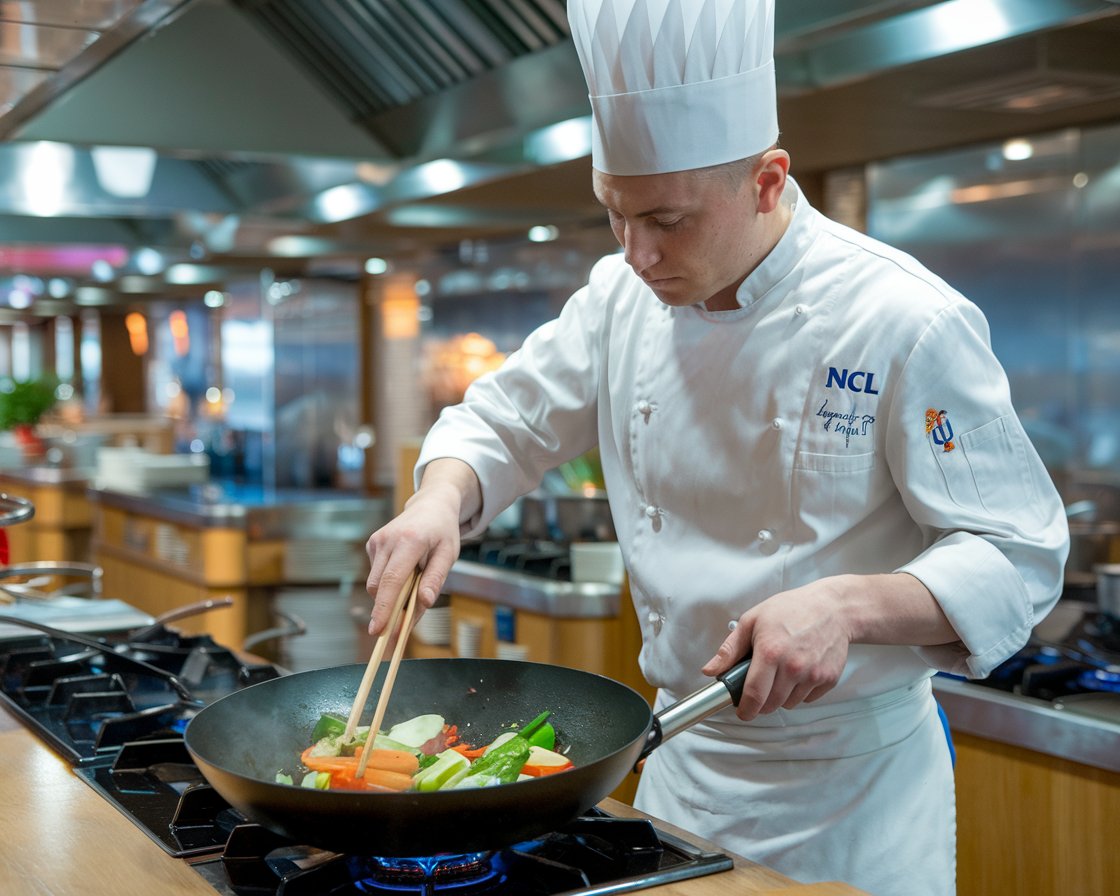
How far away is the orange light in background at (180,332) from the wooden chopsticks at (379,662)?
10.5 metres

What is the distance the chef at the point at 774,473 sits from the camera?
53.6 inches

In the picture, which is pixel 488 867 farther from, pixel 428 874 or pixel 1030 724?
pixel 1030 724

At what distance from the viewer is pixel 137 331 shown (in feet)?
41.3

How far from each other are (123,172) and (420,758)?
10.7 ft

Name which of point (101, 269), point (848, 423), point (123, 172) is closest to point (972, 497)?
point (848, 423)

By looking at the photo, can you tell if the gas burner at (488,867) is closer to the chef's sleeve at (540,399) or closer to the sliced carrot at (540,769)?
the sliced carrot at (540,769)

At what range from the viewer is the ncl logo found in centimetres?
145

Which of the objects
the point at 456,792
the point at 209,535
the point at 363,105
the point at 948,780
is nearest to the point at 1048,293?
the point at 363,105

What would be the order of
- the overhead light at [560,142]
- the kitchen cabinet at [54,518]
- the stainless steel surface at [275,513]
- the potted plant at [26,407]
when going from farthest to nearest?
the potted plant at [26,407]
the kitchen cabinet at [54,518]
the stainless steel surface at [275,513]
the overhead light at [560,142]

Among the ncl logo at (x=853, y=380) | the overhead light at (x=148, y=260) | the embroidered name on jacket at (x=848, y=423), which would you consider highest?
the overhead light at (x=148, y=260)

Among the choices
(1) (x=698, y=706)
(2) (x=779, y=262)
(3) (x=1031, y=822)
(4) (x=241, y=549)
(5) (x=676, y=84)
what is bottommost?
(3) (x=1031, y=822)

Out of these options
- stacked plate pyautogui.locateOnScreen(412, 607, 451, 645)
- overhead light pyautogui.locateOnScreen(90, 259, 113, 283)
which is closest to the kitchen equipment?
stacked plate pyautogui.locateOnScreen(412, 607, 451, 645)

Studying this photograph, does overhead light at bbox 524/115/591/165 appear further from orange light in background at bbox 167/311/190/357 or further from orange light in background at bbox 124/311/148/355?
orange light in background at bbox 124/311/148/355

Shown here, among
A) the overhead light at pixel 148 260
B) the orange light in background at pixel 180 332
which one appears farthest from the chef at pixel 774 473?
the orange light in background at pixel 180 332
